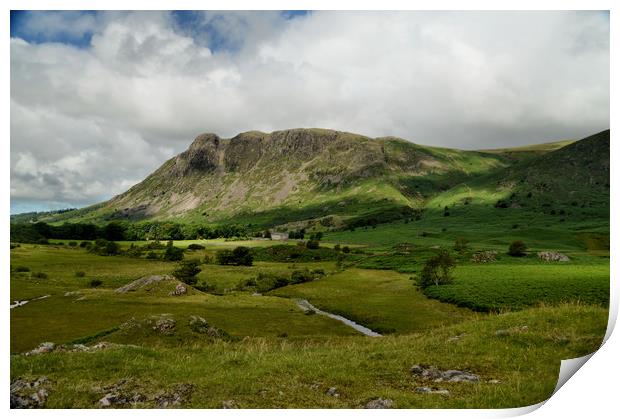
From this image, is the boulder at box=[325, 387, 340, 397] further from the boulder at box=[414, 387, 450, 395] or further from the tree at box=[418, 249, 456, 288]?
the tree at box=[418, 249, 456, 288]

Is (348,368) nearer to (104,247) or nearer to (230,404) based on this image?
(230,404)

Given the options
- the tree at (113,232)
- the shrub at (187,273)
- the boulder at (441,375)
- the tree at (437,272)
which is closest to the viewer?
the boulder at (441,375)

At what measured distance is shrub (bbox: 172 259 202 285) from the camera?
47.5m

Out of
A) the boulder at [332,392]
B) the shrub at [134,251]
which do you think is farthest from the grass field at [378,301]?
the boulder at [332,392]

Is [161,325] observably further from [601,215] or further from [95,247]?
[601,215]

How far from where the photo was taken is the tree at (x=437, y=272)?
4809 cm

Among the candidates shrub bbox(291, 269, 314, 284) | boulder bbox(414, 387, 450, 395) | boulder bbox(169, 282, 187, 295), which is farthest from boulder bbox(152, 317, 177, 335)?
shrub bbox(291, 269, 314, 284)

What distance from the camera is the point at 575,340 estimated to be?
1700 centimetres

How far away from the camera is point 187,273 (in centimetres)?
4906

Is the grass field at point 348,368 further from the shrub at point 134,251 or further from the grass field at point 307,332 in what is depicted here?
the shrub at point 134,251

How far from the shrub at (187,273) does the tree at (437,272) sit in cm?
2955

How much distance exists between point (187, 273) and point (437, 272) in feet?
107

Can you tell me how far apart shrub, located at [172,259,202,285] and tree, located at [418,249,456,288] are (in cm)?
2955
